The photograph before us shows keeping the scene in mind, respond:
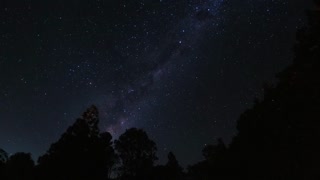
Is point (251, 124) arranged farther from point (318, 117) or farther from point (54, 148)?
point (54, 148)

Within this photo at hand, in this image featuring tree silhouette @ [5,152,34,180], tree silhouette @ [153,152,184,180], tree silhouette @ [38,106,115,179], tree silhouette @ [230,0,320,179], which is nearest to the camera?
tree silhouette @ [230,0,320,179]

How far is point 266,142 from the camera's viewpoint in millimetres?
31969

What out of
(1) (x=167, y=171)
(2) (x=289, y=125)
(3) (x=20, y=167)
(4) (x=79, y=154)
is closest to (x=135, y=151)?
(1) (x=167, y=171)

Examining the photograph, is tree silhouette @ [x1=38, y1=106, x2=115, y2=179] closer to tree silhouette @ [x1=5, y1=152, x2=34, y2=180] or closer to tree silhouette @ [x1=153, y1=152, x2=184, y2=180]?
tree silhouette @ [x1=5, y1=152, x2=34, y2=180]

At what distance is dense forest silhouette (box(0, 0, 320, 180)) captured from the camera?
921 inches

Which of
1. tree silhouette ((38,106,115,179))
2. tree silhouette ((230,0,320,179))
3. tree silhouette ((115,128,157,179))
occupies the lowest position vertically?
tree silhouette ((230,0,320,179))

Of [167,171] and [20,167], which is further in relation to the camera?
[167,171]

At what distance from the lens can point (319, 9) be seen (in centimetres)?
2183

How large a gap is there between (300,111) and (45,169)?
1884cm

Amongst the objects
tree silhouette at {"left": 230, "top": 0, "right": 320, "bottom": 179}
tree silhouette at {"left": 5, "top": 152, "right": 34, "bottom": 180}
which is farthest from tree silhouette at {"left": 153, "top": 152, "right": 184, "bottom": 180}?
tree silhouette at {"left": 230, "top": 0, "right": 320, "bottom": 179}

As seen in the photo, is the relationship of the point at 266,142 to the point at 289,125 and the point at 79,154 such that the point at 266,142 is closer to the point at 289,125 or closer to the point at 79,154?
the point at 289,125

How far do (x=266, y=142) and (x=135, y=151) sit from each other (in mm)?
25258

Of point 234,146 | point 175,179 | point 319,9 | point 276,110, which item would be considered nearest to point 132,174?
point 175,179

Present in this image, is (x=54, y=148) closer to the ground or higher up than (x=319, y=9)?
higher up
